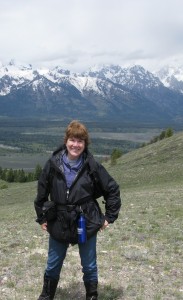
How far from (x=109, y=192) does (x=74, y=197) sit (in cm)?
81

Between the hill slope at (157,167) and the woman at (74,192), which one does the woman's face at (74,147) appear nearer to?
the woman at (74,192)

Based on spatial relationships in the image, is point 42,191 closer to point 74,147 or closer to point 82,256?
point 74,147

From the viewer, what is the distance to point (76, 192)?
30.3 ft

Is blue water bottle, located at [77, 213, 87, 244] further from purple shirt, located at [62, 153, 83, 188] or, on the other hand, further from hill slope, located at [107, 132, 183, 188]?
hill slope, located at [107, 132, 183, 188]

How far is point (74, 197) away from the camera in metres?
9.27

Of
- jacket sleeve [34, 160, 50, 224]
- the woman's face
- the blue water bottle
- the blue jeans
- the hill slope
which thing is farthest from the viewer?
the hill slope

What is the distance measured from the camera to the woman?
30.5 ft

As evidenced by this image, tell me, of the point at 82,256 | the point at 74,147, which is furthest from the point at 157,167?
the point at 74,147

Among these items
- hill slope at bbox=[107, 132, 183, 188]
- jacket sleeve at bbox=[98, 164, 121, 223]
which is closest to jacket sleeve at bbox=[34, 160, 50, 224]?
jacket sleeve at bbox=[98, 164, 121, 223]

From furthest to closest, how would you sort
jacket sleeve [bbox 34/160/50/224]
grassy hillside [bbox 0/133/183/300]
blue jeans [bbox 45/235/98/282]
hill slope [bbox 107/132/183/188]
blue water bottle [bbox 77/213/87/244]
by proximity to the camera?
1. hill slope [bbox 107/132/183/188]
2. grassy hillside [bbox 0/133/183/300]
3. blue jeans [bbox 45/235/98/282]
4. jacket sleeve [bbox 34/160/50/224]
5. blue water bottle [bbox 77/213/87/244]

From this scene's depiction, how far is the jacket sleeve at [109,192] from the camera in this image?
9.39 metres

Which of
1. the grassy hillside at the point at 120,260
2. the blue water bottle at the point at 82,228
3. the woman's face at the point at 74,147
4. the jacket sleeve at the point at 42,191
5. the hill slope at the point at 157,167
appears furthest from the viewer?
the hill slope at the point at 157,167

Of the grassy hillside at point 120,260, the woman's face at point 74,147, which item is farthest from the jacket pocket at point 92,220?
the grassy hillside at point 120,260

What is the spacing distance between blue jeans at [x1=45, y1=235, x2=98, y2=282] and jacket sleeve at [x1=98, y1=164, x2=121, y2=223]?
2.25 feet
